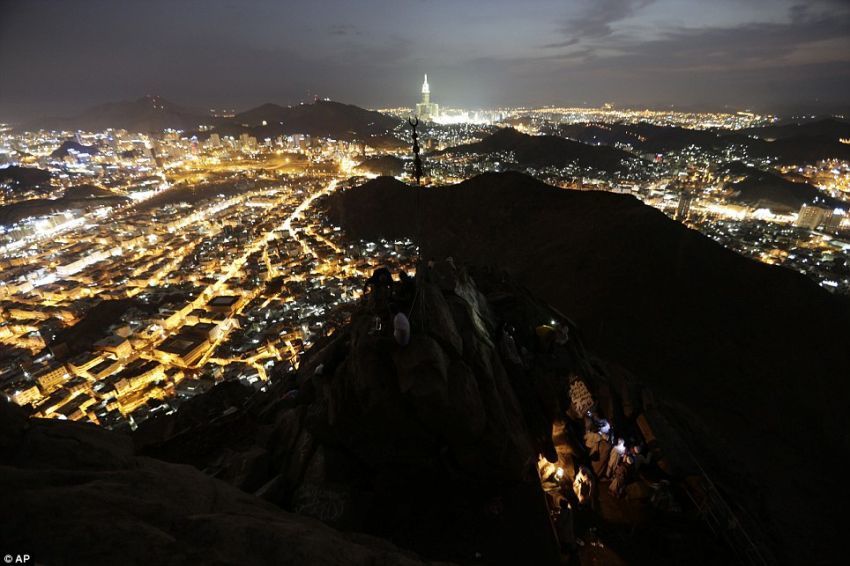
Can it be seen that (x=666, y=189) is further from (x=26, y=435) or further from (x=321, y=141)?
(x=321, y=141)

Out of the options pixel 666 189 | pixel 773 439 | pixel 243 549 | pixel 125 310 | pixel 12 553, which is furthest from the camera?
pixel 666 189

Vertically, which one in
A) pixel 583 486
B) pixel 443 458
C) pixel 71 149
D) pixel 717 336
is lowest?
pixel 717 336

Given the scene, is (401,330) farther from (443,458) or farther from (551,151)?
(551,151)

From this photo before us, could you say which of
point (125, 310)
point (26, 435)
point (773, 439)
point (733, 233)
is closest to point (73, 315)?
point (125, 310)

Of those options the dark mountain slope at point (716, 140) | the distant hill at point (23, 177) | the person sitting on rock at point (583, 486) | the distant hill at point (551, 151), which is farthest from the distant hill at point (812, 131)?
the distant hill at point (23, 177)

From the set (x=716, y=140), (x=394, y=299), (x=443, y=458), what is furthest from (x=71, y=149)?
(x=716, y=140)
